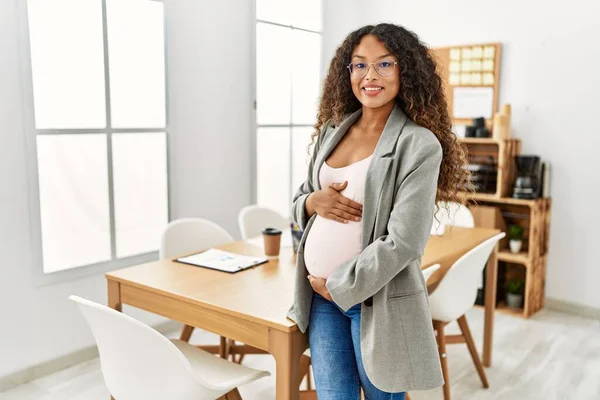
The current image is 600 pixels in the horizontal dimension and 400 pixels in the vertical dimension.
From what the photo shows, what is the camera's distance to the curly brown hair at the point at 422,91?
1.55 meters

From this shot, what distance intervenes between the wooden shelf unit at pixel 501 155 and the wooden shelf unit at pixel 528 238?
0.10 m

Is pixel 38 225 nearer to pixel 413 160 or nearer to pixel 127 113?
pixel 127 113

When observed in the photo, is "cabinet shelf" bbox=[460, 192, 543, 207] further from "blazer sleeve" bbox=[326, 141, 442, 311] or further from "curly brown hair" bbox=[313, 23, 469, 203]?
"blazer sleeve" bbox=[326, 141, 442, 311]

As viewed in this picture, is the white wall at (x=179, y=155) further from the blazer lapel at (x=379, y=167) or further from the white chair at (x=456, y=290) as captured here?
the blazer lapel at (x=379, y=167)

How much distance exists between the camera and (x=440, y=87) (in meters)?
1.62

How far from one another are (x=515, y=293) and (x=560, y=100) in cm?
133

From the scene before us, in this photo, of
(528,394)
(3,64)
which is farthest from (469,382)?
(3,64)

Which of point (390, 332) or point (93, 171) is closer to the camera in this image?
point (390, 332)

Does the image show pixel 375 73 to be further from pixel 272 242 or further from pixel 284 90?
pixel 284 90

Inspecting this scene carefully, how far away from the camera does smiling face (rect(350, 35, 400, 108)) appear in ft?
5.11

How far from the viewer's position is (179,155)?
3.56 metres

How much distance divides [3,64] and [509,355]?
2.98m

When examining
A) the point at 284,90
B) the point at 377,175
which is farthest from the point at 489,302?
the point at 284,90

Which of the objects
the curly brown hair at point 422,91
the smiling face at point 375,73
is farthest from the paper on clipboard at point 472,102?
the smiling face at point 375,73
